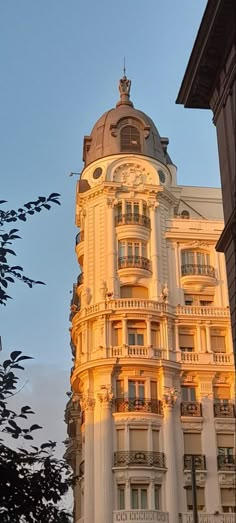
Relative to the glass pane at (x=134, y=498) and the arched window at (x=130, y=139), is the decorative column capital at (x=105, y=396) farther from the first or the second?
the arched window at (x=130, y=139)

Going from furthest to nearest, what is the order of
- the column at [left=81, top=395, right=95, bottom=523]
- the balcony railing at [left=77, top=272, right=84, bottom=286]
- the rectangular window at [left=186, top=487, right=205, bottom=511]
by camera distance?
the balcony railing at [left=77, top=272, right=84, bottom=286], the rectangular window at [left=186, top=487, right=205, bottom=511], the column at [left=81, top=395, right=95, bottom=523]

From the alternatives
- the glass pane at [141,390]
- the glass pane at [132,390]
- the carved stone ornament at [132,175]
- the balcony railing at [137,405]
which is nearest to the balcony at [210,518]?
the balcony railing at [137,405]

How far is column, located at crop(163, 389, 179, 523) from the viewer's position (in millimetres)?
43562

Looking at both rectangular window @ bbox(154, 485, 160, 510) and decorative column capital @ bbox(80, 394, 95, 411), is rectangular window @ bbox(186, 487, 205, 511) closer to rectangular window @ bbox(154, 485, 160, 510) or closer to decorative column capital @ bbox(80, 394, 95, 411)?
rectangular window @ bbox(154, 485, 160, 510)

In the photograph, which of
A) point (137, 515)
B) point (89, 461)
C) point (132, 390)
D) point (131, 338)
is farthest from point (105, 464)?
point (131, 338)

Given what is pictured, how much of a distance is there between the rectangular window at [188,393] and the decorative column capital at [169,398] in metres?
1.15

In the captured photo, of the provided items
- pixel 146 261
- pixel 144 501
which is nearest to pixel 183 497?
pixel 144 501

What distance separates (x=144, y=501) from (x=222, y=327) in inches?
460

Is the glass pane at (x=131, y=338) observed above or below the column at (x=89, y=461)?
above

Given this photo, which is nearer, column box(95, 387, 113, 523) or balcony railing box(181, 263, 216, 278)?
column box(95, 387, 113, 523)

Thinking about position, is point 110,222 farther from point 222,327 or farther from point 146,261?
point 222,327

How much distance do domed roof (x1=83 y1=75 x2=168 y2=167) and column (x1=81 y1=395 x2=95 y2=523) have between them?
17190mm

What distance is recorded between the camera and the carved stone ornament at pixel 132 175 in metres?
52.3

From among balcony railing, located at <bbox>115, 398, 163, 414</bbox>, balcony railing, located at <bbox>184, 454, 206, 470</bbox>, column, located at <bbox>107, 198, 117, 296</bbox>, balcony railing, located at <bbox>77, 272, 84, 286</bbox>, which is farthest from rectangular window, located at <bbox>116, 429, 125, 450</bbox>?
balcony railing, located at <bbox>77, 272, 84, 286</bbox>
